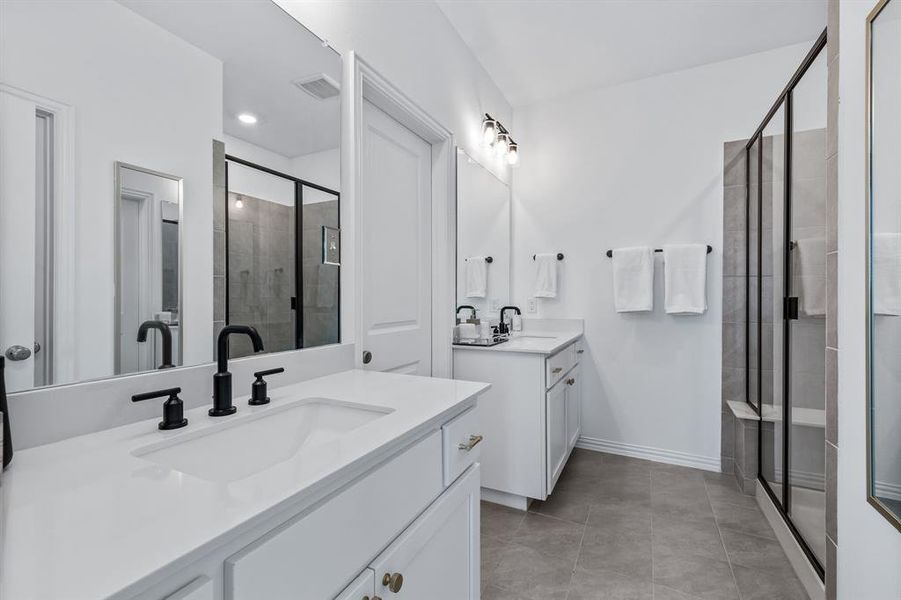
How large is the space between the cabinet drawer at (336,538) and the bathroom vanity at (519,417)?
121 centimetres

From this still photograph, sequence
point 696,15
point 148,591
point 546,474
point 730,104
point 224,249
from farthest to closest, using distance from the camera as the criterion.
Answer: point 730,104
point 696,15
point 546,474
point 224,249
point 148,591

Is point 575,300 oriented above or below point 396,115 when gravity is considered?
below

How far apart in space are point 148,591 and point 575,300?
9.45 ft

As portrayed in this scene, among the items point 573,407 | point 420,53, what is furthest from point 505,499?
point 420,53

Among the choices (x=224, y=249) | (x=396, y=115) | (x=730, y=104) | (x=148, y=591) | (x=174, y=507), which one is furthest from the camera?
(x=730, y=104)

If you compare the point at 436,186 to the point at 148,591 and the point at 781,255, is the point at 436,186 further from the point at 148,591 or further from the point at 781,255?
the point at 148,591

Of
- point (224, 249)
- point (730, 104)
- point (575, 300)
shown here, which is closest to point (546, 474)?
point (575, 300)

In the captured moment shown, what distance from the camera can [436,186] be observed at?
2.25m

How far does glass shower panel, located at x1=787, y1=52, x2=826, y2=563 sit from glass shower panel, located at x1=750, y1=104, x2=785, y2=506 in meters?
0.13

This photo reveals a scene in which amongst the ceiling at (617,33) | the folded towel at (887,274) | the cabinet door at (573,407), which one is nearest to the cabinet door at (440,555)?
the folded towel at (887,274)

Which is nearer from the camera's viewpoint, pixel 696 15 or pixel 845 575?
pixel 845 575

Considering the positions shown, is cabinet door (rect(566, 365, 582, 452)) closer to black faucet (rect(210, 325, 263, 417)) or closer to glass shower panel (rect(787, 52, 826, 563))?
glass shower panel (rect(787, 52, 826, 563))

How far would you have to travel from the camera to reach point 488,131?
2.68m

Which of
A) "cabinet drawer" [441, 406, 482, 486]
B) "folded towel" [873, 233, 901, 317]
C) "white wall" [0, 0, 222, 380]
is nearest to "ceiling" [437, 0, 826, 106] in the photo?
"white wall" [0, 0, 222, 380]
